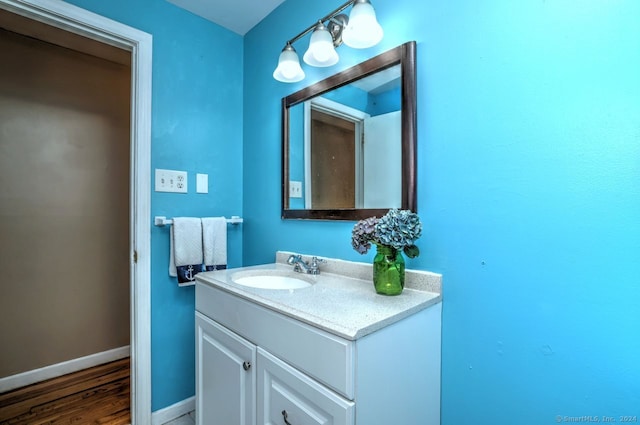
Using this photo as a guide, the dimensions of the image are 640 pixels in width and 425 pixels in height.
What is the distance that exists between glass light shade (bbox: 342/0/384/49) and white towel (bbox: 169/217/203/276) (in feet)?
3.75

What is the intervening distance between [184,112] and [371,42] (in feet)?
3.53

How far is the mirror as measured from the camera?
1031mm

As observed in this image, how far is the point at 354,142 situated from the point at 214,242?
3.07 feet

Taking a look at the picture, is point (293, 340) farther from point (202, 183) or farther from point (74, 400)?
point (74, 400)

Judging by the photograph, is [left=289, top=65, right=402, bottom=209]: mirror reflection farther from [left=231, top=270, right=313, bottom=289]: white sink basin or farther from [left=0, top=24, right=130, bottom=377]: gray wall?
[left=0, top=24, right=130, bottom=377]: gray wall

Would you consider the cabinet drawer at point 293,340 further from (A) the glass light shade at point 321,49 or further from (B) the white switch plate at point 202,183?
(A) the glass light shade at point 321,49

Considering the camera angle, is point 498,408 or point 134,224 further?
point 134,224

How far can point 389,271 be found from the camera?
93 centimetres

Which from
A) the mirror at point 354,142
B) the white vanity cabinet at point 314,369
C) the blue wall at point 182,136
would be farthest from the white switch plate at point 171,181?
the white vanity cabinet at point 314,369

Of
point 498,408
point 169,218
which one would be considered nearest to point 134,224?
point 169,218

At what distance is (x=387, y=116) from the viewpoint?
43.4 inches

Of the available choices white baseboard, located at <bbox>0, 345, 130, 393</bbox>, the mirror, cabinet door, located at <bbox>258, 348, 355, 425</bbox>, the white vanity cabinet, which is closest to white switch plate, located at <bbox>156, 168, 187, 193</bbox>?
the mirror

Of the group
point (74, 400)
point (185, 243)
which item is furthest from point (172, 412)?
point (185, 243)

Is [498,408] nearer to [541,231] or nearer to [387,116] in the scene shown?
[541,231]
